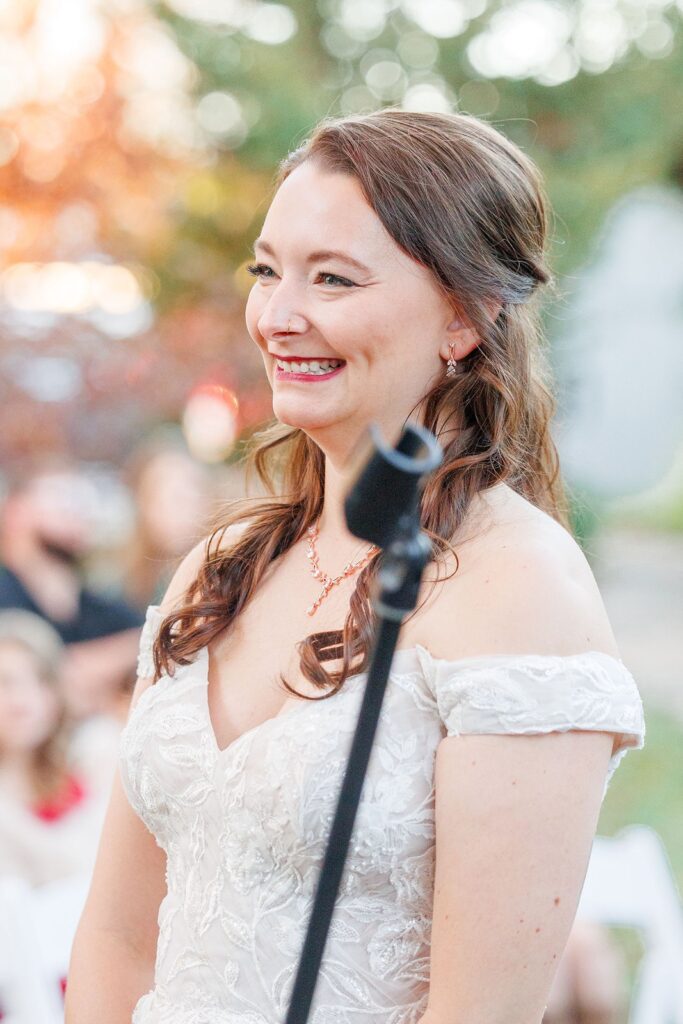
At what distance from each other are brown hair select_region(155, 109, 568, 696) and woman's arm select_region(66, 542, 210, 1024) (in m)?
0.24

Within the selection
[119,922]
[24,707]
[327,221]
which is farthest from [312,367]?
[24,707]

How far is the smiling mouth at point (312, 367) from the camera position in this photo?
4.82ft

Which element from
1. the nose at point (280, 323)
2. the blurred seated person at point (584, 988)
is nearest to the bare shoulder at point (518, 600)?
the nose at point (280, 323)

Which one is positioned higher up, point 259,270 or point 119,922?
point 259,270

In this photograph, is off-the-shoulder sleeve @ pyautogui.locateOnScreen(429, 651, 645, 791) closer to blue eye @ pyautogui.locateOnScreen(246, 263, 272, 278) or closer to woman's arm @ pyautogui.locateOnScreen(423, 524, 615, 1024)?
woman's arm @ pyautogui.locateOnScreen(423, 524, 615, 1024)

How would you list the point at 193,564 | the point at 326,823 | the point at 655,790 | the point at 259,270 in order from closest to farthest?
1. the point at 326,823
2. the point at 259,270
3. the point at 193,564
4. the point at 655,790

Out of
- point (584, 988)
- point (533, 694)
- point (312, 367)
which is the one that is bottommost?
point (584, 988)

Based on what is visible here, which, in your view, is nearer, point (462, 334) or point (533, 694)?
point (533, 694)

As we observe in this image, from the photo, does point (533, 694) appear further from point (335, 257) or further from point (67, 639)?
point (67, 639)

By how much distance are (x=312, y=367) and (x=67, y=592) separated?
3.21 m

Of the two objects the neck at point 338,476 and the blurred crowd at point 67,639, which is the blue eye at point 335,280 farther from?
the blurred crowd at point 67,639

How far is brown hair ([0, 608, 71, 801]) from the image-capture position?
12.0ft

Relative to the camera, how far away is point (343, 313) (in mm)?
1430

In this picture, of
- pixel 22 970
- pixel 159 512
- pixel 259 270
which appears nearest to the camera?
pixel 259 270
